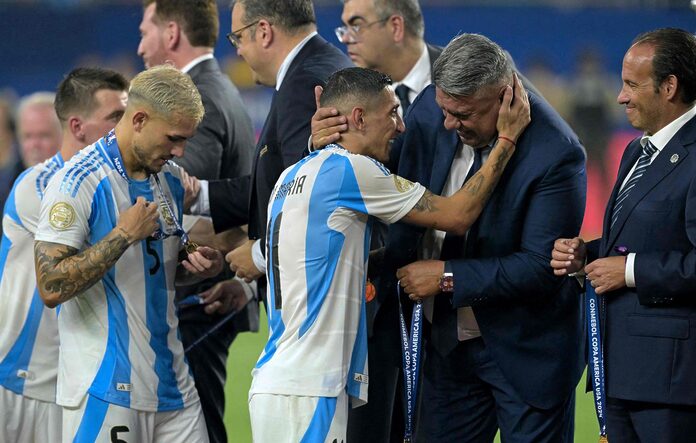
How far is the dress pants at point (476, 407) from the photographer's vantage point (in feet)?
15.1

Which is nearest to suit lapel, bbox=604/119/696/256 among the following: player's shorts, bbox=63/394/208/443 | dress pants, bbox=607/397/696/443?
dress pants, bbox=607/397/696/443

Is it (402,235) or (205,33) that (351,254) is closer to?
(402,235)

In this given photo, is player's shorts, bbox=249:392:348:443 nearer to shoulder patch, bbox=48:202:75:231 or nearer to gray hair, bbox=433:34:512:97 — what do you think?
shoulder patch, bbox=48:202:75:231

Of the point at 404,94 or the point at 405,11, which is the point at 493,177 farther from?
the point at 405,11

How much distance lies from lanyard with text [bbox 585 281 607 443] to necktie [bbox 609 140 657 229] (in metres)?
0.33

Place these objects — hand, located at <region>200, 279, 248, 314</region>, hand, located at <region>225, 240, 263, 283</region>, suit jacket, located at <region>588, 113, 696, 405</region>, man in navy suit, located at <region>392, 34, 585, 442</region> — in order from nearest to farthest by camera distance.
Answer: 1. suit jacket, located at <region>588, 113, 696, 405</region>
2. man in navy suit, located at <region>392, 34, 585, 442</region>
3. hand, located at <region>225, 240, 263, 283</region>
4. hand, located at <region>200, 279, 248, 314</region>

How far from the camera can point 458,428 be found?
4785 mm

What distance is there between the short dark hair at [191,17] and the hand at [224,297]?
1551 millimetres

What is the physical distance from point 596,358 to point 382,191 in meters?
1.10

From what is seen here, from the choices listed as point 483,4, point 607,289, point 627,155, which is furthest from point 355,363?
point 483,4

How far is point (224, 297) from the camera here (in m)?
6.08

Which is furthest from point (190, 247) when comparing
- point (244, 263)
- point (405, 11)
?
point (405, 11)

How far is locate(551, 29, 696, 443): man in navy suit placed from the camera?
421cm

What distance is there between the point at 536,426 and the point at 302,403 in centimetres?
104
